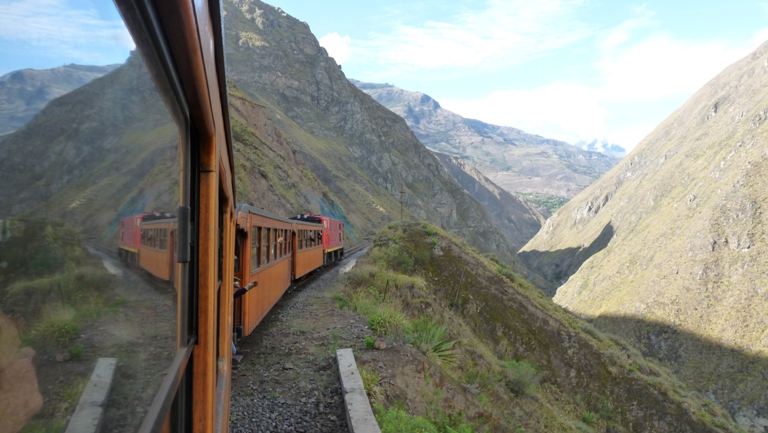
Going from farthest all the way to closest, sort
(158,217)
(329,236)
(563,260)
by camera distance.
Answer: (563,260)
(329,236)
(158,217)

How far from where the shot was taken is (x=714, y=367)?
42.7m

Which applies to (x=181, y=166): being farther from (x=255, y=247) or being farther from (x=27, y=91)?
(x=255, y=247)

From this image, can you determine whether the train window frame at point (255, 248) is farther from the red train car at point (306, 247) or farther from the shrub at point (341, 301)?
the red train car at point (306, 247)

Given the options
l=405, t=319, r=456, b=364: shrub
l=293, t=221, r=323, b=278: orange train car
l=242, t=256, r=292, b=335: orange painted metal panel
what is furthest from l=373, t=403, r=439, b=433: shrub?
l=293, t=221, r=323, b=278: orange train car

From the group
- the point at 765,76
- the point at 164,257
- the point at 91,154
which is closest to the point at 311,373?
the point at 164,257

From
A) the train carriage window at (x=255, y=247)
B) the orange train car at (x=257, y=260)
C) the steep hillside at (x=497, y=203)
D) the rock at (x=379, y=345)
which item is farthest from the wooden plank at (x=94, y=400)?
the steep hillside at (x=497, y=203)

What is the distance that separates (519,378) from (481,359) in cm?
97

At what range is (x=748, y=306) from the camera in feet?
153

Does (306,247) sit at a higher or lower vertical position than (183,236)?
lower

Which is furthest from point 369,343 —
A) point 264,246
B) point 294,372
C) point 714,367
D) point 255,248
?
point 714,367

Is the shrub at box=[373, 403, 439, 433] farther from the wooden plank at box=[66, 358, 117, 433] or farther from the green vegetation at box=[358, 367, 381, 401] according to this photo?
the wooden plank at box=[66, 358, 117, 433]

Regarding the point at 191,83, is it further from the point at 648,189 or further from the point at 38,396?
the point at 648,189

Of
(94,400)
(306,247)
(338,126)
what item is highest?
(338,126)

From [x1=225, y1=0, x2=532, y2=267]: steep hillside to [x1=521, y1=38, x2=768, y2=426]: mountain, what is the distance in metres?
25.1
